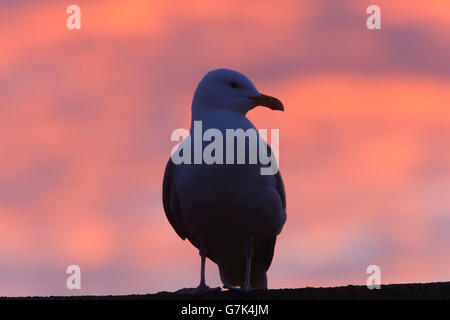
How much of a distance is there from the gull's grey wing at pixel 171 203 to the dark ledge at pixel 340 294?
147 centimetres

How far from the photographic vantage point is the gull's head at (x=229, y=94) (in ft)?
34.8

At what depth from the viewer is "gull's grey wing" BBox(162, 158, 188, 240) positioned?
10.7m

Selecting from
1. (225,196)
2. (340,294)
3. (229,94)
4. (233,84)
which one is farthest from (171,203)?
(340,294)

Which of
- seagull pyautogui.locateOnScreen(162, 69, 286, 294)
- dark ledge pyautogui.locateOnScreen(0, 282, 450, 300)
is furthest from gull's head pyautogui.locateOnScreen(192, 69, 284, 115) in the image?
dark ledge pyautogui.locateOnScreen(0, 282, 450, 300)

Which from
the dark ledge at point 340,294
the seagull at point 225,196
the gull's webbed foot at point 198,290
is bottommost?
the dark ledge at point 340,294

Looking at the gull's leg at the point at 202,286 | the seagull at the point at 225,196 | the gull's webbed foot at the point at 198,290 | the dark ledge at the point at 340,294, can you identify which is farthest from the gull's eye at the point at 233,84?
the dark ledge at the point at 340,294

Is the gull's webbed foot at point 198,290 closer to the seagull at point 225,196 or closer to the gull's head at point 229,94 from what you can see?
the seagull at point 225,196

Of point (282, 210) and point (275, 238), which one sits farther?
point (275, 238)

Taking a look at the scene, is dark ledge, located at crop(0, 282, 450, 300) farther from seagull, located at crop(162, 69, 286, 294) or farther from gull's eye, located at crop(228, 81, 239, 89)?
gull's eye, located at crop(228, 81, 239, 89)

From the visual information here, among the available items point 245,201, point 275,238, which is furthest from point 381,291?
point 275,238
